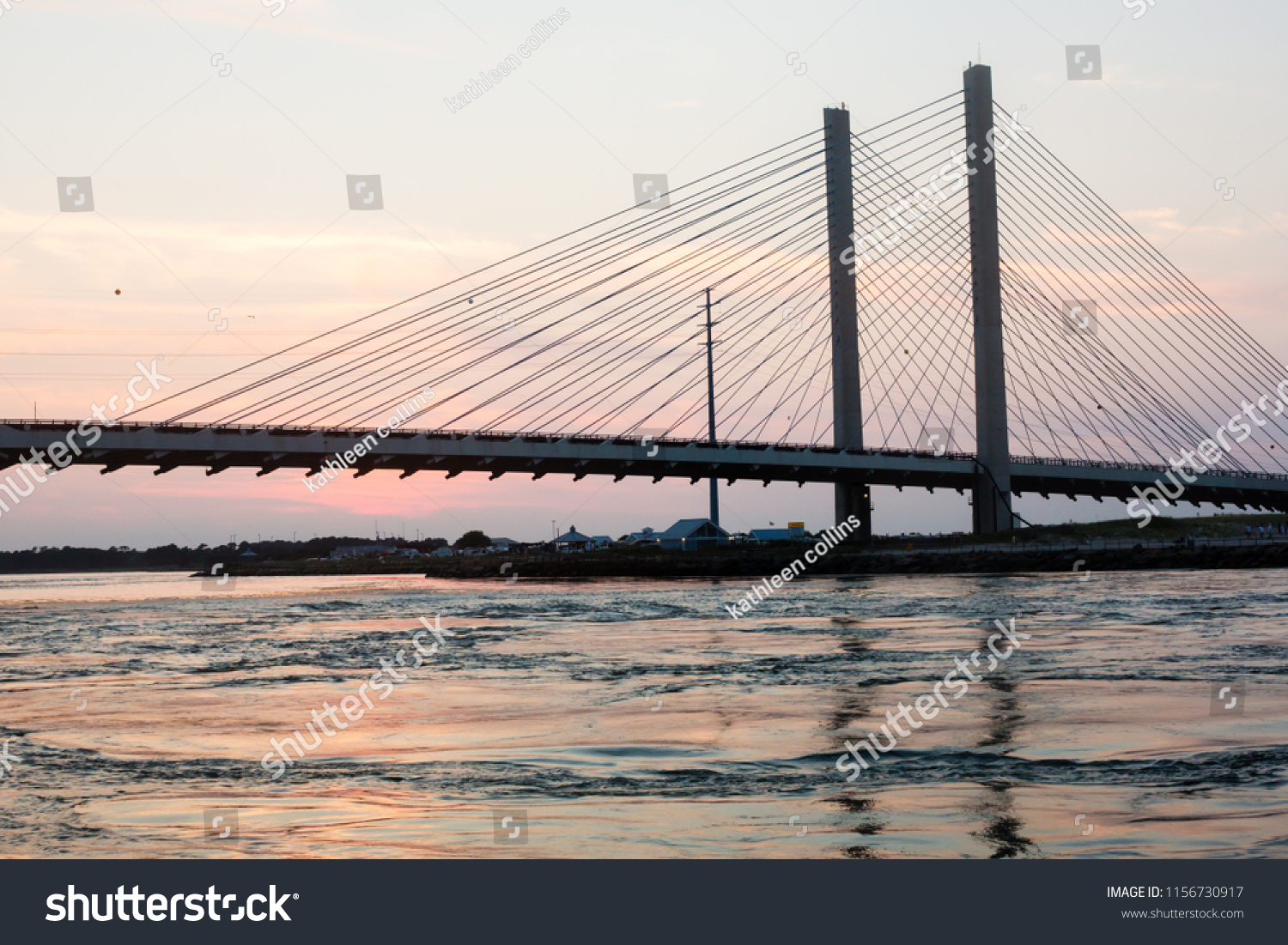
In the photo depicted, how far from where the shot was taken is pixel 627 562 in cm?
8750

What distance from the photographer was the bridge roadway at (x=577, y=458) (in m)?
57.3

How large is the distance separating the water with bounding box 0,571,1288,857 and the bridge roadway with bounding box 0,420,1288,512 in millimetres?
31458

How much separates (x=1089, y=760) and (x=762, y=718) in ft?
13.8

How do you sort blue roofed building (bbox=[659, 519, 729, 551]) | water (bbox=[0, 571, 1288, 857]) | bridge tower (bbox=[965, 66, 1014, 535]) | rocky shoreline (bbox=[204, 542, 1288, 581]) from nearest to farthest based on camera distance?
water (bbox=[0, 571, 1288, 857]) < rocky shoreline (bbox=[204, 542, 1288, 581]) < bridge tower (bbox=[965, 66, 1014, 535]) < blue roofed building (bbox=[659, 519, 729, 551])

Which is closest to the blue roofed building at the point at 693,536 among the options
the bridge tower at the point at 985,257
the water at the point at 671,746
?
the bridge tower at the point at 985,257

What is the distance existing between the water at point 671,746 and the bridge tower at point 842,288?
41582 mm

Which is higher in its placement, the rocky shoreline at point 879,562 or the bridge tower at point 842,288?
the bridge tower at point 842,288

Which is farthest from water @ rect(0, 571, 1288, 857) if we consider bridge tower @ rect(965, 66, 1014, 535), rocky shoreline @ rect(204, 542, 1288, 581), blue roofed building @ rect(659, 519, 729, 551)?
blue roofed building @ rect(659, 519, 729, 551)

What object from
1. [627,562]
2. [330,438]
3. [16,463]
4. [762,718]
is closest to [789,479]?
[627,562]

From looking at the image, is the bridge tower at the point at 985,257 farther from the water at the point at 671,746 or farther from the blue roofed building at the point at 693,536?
the blue roofed building at the point at 693,536

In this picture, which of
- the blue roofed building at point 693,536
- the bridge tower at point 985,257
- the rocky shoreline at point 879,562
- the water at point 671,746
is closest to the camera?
the water at point 671,746

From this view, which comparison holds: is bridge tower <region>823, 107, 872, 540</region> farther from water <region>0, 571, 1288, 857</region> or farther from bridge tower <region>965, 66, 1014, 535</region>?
water <region>0, 571, 1288, 857</region>

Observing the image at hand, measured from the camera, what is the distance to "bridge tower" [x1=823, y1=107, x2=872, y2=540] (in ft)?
227

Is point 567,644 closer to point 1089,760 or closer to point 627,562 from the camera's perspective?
point 1089,760
